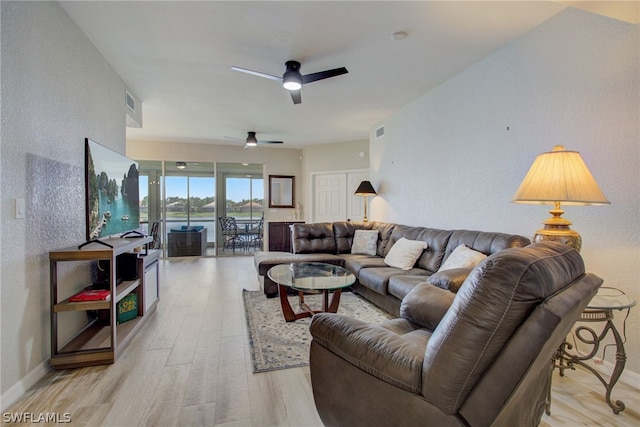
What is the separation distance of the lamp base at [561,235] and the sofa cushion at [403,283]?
1107mm

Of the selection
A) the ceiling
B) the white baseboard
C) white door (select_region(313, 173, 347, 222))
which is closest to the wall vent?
the ceiling

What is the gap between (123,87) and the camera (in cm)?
370

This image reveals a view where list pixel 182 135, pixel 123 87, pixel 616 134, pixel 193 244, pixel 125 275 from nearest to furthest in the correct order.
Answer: pixel 616 134
pixel 125 275
pixel 123 87
pixel 182 135
pixel 193 244

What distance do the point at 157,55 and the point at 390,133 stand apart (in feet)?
11.7

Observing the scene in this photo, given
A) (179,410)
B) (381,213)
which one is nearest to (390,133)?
(381,213)

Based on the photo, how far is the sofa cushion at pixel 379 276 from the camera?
3.18 m

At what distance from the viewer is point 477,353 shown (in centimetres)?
95

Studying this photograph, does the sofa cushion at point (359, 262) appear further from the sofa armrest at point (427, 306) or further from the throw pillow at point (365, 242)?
the sofa armrest at point (427, 306)

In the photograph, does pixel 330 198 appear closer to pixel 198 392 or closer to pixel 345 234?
pixel 345 234

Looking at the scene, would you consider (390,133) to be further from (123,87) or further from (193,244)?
(193,244)

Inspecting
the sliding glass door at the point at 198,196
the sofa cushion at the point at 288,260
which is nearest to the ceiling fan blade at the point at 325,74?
the sofa cushion at the point at 288,260

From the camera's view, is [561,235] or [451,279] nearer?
[561,235]

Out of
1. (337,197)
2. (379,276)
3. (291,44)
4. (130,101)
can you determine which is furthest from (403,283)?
(337,197)

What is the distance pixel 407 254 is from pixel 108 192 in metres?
3.17
